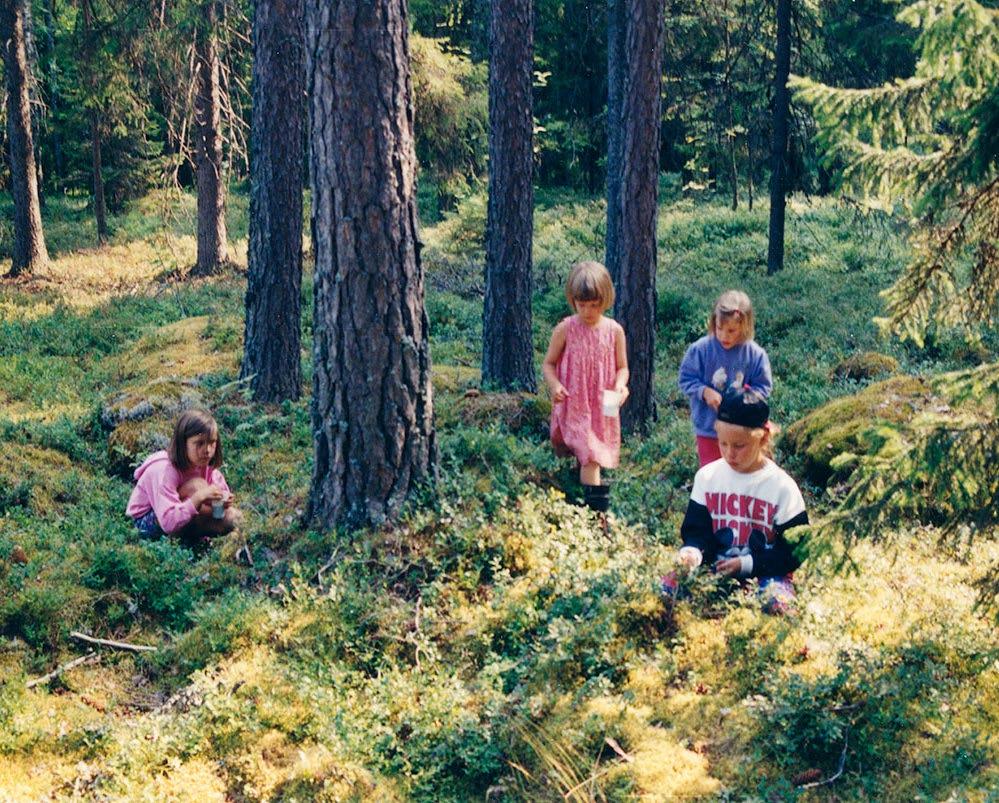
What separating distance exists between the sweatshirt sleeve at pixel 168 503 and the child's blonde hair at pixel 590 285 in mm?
3314

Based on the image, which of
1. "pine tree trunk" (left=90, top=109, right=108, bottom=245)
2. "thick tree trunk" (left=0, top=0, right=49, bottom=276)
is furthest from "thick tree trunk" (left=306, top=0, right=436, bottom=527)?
"pine tree trunk" (left=90, top=109, right=108, bottom=245)

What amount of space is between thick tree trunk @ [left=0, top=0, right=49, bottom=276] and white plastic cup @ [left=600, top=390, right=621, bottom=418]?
61.2 feet

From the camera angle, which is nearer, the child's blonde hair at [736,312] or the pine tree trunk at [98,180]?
the child's blonde hair at [736,312]

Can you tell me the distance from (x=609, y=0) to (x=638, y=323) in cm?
1371

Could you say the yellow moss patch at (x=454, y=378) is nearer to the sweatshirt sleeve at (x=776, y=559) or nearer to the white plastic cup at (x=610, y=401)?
the white plastic cup at (x=610, y=401)

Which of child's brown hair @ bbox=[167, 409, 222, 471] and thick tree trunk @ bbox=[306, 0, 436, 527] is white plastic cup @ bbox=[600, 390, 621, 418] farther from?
child's brown hair @ bbox=[167, 409, 222, 471]

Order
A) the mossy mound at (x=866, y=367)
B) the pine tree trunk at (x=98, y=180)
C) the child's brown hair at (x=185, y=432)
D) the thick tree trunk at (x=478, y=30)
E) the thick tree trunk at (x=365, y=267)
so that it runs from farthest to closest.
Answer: the thick tree trunk at (x=478, y=30) → the pine tree trunk at (x=98, y=180) → the mossy mound at (x=866, y=367) → the child's brown hair at (x=185, y=432) → the thick tree trunk at (x=365, y=267)

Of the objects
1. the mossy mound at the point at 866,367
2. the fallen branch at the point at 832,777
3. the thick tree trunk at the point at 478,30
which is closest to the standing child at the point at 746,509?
the fallen branch at the point at 832,777

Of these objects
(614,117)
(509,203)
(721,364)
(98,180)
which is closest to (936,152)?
(721,364)

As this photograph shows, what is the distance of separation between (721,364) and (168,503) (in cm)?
441

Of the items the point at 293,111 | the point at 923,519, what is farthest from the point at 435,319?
the point at 923,519

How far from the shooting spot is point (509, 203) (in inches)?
456

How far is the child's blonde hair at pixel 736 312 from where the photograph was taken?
22.4 feet

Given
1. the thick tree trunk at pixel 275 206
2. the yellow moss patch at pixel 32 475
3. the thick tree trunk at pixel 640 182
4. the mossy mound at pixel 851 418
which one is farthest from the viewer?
the thick tree trunk at pixel 640 182
